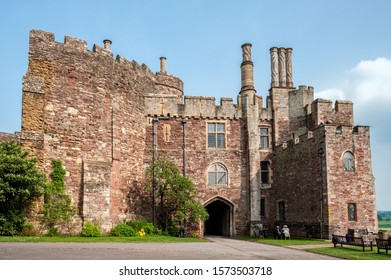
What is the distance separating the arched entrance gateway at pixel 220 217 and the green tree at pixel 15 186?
42.5 feet

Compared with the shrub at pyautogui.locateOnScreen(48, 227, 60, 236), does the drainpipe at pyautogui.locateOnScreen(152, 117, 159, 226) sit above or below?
above

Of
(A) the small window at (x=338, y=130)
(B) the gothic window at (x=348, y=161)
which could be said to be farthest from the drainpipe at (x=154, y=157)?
(B) the gothic window at (x=348, y=161)

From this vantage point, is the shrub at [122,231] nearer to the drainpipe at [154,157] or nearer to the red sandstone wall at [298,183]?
the drainpipe at [154,157]

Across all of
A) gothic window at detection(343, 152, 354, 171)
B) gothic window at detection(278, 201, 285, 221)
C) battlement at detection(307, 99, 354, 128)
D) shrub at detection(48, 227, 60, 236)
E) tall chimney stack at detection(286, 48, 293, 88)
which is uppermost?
tall chimney stack at detection(286, 48, 293, 88)

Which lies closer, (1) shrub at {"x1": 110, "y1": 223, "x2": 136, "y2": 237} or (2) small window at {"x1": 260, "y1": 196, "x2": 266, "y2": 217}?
(1) shrub at {"x1": 110, "y1": 223, "x2": 136, "y2": 237}

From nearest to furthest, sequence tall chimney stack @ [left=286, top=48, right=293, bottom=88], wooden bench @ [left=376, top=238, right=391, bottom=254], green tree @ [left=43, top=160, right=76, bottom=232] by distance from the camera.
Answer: wooden bench @ [left=376, top=238, right=391, bottom=254] < green tree @ [left=43, top=160, right=76, bottom=232] < tall chimney stack @ [left=286, top=48, right=293, bottom=88]

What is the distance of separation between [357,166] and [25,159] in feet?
59.4

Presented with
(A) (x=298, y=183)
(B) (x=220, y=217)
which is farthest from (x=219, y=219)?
(A) (x=298, y=183)

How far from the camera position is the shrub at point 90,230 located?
21.2m

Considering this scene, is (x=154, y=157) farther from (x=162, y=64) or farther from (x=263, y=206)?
(x=162, y=64)

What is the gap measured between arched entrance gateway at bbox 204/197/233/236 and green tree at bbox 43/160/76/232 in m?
10.8

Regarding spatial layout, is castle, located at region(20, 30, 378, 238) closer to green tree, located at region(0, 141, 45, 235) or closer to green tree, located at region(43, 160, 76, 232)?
green tree, located at region(43, 160, 76, 232)

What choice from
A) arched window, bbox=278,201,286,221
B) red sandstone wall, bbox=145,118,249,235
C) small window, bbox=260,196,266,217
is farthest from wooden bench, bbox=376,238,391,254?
small window, bbox=260,196,266,217

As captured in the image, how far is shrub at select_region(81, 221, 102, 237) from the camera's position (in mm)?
21172
